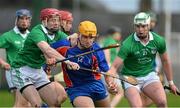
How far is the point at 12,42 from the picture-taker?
15.8m

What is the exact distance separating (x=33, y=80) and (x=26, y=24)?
68.3 inches

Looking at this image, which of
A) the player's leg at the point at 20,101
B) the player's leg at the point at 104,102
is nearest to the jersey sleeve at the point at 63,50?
the player's leg at the point at 104,102

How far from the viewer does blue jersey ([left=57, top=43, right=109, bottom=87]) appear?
13047mm

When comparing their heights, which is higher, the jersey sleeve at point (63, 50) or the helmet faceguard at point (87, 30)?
the helmet faceguard at point (87, 30)

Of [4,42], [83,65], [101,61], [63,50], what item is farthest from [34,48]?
[4,42]

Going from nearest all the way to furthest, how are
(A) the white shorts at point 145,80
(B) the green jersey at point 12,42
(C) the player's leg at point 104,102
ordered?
(C) the player's leg at point 104,102 → (A) the white shorts at point 145,80 → (B) the green jersey at point 12,42

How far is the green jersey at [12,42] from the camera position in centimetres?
1575

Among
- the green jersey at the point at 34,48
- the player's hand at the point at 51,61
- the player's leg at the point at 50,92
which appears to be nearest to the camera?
the player's hand at the point at 51,61

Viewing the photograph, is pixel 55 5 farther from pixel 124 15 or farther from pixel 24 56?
pixel 24 56

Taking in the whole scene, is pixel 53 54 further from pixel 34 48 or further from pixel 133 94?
pixel 133 94

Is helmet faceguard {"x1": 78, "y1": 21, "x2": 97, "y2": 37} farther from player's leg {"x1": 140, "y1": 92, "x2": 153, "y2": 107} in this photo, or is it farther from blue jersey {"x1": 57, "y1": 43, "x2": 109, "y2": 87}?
player's leg {"x1": 140, "y1": 92, "x2": 153, "y2": 107}

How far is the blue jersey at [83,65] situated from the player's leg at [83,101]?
10.6 inches

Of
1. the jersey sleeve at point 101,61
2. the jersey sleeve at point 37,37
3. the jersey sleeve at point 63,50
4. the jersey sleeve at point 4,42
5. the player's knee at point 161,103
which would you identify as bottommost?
the player's knee at point 161,103

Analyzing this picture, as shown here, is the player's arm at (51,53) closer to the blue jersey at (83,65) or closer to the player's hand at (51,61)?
the player's hand at (51,61)
